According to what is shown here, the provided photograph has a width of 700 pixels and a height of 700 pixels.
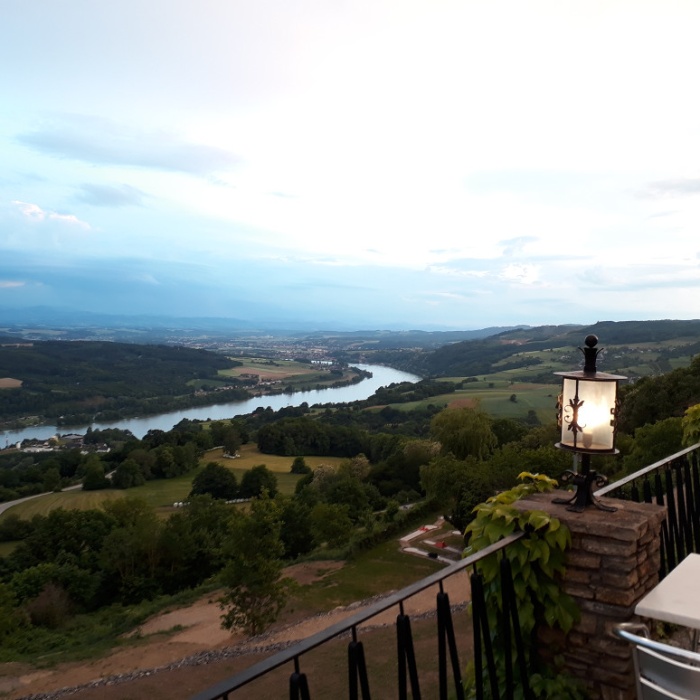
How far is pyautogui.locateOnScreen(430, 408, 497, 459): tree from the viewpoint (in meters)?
29.7

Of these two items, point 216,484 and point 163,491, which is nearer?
point 216,484

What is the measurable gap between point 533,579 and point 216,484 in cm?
4795

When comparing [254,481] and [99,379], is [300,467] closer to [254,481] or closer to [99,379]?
[254,481]

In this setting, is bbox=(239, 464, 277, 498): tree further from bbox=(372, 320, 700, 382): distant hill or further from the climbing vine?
the climbing vine

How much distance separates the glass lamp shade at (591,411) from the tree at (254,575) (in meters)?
15.5

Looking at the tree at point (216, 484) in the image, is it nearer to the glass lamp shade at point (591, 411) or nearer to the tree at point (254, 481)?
the tree at point (254, 481)

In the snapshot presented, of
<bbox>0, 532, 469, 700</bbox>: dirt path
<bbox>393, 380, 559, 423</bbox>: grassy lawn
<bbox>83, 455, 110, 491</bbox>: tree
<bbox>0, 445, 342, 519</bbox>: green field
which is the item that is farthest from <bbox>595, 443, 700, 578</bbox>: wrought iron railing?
<bbox>83, 455, 110, 491</bbox>: tree

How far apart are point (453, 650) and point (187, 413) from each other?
96.0 meters

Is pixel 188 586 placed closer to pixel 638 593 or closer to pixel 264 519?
pixel 264 519

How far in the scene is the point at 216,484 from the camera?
155 feet

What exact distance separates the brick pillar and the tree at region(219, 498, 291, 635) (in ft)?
50.5

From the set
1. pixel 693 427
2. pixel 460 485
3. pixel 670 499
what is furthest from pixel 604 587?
pixel 460 485

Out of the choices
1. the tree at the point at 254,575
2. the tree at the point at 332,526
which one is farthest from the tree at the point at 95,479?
the tree at the point at 254,575

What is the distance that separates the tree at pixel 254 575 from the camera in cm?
1648
